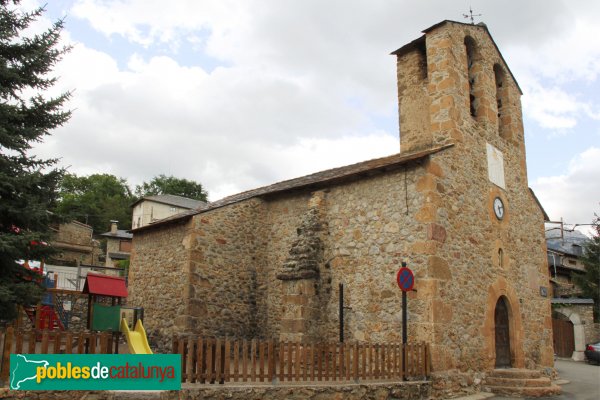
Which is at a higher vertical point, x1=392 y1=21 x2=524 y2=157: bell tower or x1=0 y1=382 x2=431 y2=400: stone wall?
x1=392 y1=21 x2=524 y2=157: bell tower

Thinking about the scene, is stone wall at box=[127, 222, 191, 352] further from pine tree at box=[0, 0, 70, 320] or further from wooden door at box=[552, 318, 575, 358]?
wooden door at box=[552, 318, 575, 358]

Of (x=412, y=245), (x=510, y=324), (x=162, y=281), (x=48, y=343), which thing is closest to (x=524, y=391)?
(x=510, y=324)

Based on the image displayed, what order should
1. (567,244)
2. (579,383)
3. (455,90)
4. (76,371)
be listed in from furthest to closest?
(567,244)
(579,383)
(455,90)
(76,371)

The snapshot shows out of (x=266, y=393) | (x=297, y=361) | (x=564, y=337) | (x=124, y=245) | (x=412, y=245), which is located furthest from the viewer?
(x=124, y=245)

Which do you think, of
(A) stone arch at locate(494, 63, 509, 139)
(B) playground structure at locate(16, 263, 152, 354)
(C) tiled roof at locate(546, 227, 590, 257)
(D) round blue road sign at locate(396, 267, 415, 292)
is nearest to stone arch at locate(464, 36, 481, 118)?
(A) stone arch at locate(494, 63, 509, 139)

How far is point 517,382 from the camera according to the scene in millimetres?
12039

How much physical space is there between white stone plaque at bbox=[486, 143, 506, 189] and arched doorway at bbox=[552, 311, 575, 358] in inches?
512

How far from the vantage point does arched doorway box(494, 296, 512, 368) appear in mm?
13336

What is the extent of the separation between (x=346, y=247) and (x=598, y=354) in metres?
14.2

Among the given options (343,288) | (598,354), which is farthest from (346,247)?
(598,354)

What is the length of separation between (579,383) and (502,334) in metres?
A: 3.12

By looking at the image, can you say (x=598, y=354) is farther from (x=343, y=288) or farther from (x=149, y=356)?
(x=149, y=356)

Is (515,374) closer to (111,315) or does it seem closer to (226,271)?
(226,271)

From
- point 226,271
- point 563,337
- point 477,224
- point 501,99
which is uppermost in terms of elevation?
point 501,99
